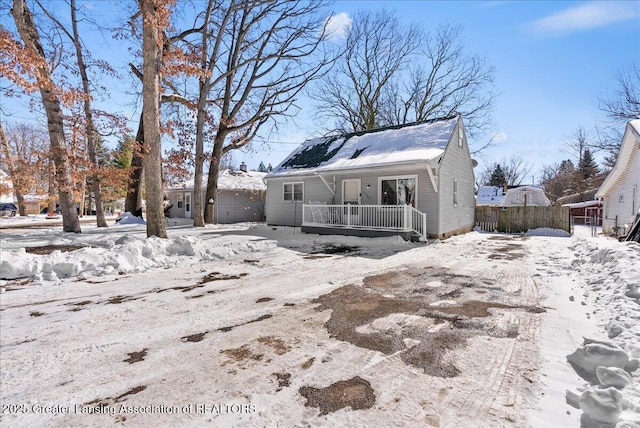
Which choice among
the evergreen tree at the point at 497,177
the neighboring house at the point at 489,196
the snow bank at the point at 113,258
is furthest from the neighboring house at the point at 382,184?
the evergreen tree at the point at 497,177

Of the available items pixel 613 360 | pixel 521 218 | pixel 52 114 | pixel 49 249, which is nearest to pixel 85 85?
pixel 52 114

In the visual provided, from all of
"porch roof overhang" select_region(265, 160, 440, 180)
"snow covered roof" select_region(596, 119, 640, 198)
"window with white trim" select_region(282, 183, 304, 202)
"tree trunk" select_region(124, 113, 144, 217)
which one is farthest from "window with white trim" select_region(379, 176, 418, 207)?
"tree trunk" select_region(124, 113, 144, 217)

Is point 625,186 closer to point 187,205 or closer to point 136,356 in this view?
point 136,356

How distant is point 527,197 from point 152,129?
37.9 m

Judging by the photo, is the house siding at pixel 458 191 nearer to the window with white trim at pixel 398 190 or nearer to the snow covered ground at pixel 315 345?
the window with white trim at pixel 398 190

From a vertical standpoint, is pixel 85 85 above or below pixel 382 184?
above

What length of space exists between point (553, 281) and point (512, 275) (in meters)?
0.65

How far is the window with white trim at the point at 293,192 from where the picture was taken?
15445mm

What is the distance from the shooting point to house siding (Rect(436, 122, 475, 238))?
39.0 feet

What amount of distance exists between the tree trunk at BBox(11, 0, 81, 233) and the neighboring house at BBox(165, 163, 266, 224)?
11019mm

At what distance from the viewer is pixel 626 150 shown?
1346 centimetres

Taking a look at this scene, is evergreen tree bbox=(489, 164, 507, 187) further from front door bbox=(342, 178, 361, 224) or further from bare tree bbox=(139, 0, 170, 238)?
bare tree bbox=(139, 0, 170, 238)

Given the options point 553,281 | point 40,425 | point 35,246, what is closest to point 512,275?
point 553,281

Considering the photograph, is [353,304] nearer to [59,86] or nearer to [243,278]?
[243,278]
